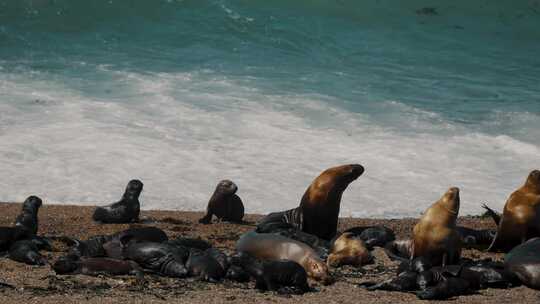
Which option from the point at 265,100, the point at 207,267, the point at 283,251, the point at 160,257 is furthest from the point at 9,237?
the point at 265,100

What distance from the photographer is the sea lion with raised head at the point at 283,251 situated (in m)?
8.28

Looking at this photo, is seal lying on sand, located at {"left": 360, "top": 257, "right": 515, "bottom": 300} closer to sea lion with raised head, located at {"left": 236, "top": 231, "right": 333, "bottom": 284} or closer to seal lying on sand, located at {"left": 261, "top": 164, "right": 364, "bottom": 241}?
sea lion with raised head, located at {"left": 236, "top": 231, "right": 333, "bottom": 284}

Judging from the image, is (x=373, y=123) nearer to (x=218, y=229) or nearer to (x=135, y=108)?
(x=135, y=108)

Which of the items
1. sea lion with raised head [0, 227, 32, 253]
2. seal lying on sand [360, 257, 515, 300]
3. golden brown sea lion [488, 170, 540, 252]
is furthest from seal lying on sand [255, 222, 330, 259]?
sea lion with raised head [0, 227, 32, 253]

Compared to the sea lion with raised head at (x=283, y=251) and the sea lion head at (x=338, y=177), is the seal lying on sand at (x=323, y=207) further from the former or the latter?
the sea lion with raised head at (x=283, y=251)

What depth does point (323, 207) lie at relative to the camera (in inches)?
412

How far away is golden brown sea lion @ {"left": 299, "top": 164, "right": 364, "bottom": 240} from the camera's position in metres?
10.4

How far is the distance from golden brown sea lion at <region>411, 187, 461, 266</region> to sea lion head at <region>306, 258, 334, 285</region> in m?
1.09

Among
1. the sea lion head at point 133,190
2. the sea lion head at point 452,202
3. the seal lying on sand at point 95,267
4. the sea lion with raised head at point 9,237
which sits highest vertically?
the sea lion head at point 452,202

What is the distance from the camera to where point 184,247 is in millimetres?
8461

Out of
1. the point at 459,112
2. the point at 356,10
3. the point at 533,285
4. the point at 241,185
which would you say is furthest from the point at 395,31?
the point at 533,285

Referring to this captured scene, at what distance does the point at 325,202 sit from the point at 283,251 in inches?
76.8

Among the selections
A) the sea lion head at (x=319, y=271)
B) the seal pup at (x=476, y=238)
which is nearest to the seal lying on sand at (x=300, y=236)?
the sea lion head at (x=319, y=271)

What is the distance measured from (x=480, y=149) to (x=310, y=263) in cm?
930
